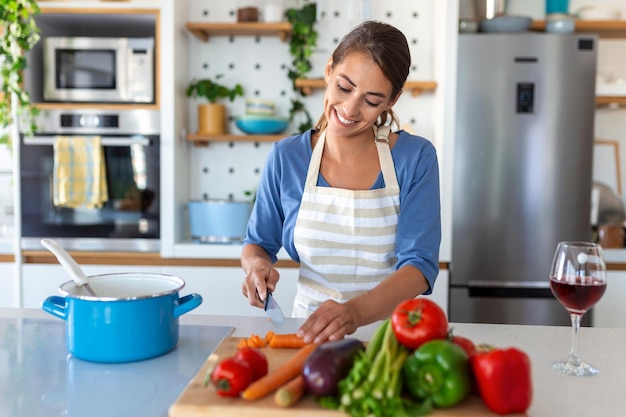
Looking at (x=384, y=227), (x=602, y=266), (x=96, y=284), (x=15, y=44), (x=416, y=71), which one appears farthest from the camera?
(x=416, y=71)

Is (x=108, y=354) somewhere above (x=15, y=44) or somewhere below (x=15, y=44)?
below

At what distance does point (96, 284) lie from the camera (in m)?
1.22

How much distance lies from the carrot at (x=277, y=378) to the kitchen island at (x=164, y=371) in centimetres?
13

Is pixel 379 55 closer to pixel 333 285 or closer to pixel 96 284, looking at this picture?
pixel 333 285

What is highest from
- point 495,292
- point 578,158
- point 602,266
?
point 578,158

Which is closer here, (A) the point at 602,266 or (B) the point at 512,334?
(A) the point at 602,266

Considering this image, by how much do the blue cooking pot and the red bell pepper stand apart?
1.75 feet

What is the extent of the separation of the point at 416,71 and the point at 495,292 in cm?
111

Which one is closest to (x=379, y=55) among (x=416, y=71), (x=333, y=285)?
(x=333, y=285)

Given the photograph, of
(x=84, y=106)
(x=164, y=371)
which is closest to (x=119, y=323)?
(x=164, y=371)

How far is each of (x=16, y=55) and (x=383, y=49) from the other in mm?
1920

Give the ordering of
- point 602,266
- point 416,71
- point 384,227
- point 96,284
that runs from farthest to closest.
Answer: point 416,71 → point 384,227 → point 96,284 → point 602,266

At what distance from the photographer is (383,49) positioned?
A: 1.33m

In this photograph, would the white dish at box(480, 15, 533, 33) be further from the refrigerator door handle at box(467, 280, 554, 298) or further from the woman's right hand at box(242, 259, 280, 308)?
the woman's right hand at box(242, 259, 280, 308)
